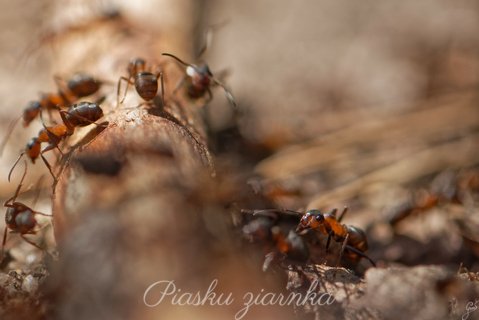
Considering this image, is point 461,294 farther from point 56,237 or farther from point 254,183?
point 56,237

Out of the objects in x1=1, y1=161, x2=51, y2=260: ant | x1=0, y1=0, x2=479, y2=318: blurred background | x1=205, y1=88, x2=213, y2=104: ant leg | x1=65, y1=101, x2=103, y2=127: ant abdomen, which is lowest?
x1=0, y1=0, x2=479, y2=318: blurred background

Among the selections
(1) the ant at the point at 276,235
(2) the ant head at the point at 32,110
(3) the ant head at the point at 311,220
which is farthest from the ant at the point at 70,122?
(3) the ant head at the point at 311,220

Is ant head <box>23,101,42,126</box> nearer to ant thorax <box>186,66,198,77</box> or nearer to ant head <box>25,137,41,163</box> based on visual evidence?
ant head <box>25,137,41,163</box>

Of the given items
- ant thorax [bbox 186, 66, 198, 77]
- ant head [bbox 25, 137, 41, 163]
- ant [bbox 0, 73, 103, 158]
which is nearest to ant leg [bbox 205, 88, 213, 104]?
ant thorax [bbox 186, 66, 198, 77]

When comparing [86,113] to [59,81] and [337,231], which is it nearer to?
[59,81]

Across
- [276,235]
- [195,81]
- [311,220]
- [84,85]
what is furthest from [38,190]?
[311,220]

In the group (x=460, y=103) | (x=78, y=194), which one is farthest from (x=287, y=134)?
(x=78, y=194)
